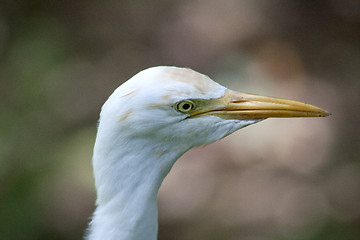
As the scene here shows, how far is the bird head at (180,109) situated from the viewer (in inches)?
102

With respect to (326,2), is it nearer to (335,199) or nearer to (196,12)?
(196,12)

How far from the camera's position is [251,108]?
281 centimetres

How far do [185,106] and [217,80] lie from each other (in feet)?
12.9

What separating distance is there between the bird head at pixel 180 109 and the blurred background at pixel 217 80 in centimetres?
308

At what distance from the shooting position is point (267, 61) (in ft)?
23.3

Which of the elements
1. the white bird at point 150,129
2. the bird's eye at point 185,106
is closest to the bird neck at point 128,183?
the white bird at point 150,129

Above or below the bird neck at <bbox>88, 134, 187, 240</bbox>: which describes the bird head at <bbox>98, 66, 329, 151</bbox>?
above

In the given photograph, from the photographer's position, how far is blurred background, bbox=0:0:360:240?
19.1ft

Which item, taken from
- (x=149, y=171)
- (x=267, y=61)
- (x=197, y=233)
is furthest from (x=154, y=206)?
(x=267, y=61)

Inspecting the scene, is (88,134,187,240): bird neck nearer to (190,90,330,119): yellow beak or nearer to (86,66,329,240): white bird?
(86,66,329,240): white bird

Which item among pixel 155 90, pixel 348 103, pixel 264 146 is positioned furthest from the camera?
pixel 348 103

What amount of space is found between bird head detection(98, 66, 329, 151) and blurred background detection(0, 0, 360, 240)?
3080mm

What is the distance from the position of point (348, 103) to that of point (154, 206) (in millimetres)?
4738

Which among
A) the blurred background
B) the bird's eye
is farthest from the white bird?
the blurred background
